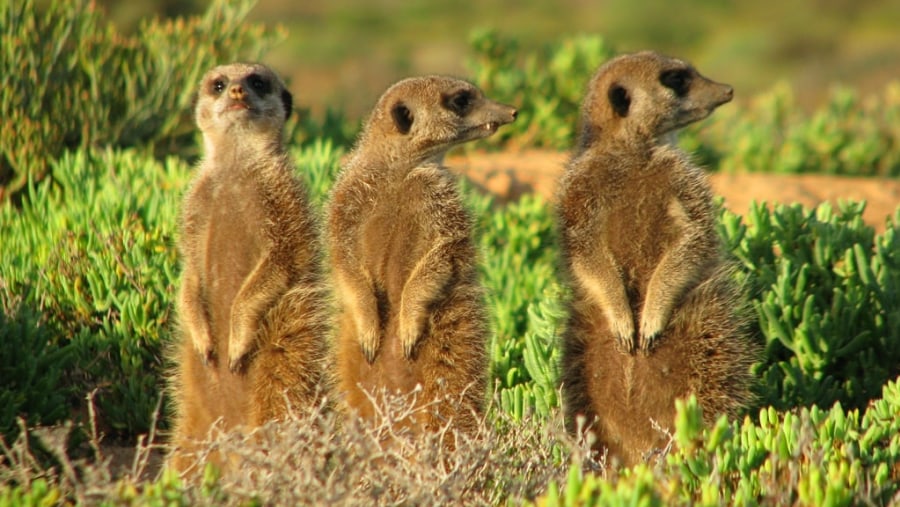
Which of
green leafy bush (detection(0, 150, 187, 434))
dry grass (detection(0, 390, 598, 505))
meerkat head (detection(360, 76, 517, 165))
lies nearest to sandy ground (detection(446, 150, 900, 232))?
green leafy bush (detection(0, 150, 187, 434))

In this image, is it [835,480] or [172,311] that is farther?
[172,311]

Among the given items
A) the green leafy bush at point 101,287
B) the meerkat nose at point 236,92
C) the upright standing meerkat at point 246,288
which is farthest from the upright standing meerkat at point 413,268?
the green leafy bush at point 101,287

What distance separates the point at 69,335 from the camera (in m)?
5.02

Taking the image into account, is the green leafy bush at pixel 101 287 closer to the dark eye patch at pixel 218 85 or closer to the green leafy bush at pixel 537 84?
the dark eye patch at pixel 218 85

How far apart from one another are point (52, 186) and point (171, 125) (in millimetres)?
1078

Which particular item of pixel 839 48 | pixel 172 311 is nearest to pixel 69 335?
pixel 172 311

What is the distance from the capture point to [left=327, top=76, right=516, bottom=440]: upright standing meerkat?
13.1ft

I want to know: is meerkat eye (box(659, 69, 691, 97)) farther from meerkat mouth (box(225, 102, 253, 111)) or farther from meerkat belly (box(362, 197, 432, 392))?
meerkat mouth (box(225, 102, 253, 111))

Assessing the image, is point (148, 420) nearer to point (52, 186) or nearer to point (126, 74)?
point (52, 186)

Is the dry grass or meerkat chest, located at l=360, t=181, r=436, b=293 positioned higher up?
meerkat chest, located at l=360, t=181, r=436, b=293

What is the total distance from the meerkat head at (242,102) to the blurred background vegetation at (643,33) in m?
15.9

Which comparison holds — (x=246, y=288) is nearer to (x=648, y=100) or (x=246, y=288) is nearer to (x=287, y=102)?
(x=287, y=102)

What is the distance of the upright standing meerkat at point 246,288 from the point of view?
401 cm

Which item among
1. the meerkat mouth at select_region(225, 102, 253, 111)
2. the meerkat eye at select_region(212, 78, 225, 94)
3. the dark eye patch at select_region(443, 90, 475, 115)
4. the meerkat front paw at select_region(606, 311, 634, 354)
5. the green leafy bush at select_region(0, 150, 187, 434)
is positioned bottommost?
the green leafy bush at select_region(0, 150, 187, 434)
